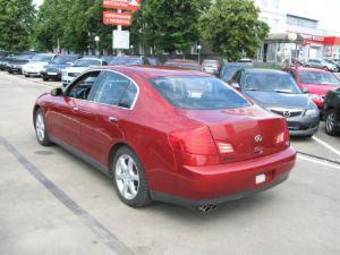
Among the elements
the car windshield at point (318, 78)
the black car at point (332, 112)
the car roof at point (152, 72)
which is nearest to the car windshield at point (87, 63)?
the car windshield at point (318, 78)

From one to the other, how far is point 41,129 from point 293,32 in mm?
56933

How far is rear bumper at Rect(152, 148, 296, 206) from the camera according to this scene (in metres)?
4.33

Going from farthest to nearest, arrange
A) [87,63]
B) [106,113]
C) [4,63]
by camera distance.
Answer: [4,63]
[87,63]
[106,113]

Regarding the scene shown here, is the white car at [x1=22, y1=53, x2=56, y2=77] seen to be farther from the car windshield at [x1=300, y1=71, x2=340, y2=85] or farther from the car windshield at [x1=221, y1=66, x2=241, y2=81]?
the car windshield at [x1=300, y1=71, x2=340, y2=85]

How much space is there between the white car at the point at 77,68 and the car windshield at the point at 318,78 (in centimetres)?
1017

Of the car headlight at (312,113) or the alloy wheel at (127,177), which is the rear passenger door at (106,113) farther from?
the car headlight at (312,113)

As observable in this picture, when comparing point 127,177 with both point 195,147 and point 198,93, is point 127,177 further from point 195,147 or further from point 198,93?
point 198,93

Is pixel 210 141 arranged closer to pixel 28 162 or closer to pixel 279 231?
pixel 279 231

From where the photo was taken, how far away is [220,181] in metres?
4.39

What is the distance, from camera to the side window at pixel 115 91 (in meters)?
5.34

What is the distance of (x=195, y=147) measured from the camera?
14.3 ft

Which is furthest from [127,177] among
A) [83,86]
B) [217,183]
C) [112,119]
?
[83,86]

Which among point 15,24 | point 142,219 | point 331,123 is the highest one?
point 15,24

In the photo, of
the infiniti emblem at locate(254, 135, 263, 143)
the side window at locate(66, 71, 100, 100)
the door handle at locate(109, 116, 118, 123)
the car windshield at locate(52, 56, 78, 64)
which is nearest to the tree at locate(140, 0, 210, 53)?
the car windshield at locate(52, 56, 78, 64)
